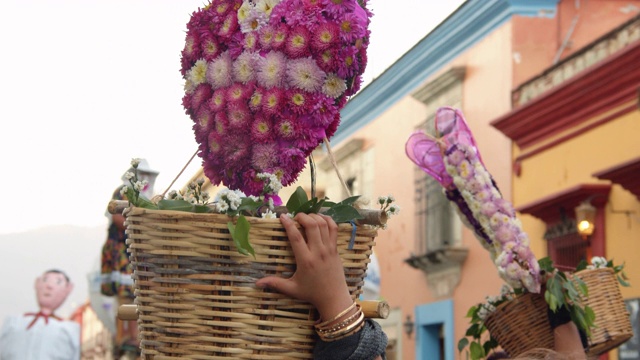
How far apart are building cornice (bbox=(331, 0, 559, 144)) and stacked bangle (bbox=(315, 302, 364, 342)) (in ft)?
45.3

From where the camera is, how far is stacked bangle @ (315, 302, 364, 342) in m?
2.02

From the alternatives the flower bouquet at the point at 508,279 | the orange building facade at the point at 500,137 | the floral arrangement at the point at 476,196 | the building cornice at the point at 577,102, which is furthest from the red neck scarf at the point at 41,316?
the building cornice at the point at 577,102

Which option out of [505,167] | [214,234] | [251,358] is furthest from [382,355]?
[505,167]

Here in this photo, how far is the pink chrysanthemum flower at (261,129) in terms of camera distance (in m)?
2.45

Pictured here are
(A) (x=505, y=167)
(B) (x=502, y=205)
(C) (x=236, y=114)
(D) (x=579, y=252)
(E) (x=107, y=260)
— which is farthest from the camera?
(A) (x=505, y=167)

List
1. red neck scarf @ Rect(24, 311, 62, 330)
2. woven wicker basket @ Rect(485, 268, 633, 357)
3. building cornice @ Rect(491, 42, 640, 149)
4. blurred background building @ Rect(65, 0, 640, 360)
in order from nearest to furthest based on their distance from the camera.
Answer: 1. woven wicker basket @ Rect(485, 268, 633, 357)
2. red neck scarf @ Rect(24, 311, 62, 330)
3. building cornice @ Rect(491, 42, 640, 149)
4. blurred background building @ Rect(65, 0, 640, 360)

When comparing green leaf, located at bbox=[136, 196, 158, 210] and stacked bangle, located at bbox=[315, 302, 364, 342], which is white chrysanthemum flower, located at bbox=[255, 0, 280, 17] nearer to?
green leaf, located at bbox=[136, 196, 158, 210]

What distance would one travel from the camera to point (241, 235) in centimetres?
194

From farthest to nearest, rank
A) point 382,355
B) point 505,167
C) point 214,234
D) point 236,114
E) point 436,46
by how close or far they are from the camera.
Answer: point 436,46
point 505,167
point 236,114
point 382,355
point 214,234

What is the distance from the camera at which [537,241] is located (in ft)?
48.8

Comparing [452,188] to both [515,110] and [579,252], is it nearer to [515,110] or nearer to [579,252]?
[579,252]

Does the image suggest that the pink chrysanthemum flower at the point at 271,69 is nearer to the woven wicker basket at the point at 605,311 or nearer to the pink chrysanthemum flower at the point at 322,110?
the pink chrysanthemum flower at the point at 322,110

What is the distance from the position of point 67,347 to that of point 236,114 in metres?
5.82

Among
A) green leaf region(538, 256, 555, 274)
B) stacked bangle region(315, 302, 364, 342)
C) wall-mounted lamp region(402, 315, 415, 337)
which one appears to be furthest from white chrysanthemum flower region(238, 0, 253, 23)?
wall-mounted lamp region(402, 315, 415, 337)
